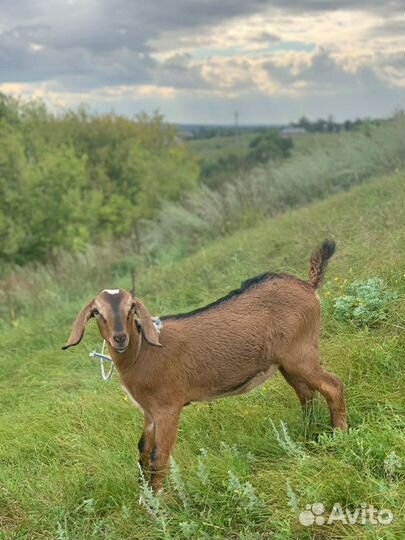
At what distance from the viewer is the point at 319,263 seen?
3.87 meters

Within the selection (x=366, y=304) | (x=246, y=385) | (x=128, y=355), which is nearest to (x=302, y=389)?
(x=246, y=385)

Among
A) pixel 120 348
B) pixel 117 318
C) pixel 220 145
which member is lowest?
pixel 220 145

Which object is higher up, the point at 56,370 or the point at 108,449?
the point at 108,449

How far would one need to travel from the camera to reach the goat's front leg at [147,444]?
3.36 meters

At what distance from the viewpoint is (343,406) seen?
140 inches

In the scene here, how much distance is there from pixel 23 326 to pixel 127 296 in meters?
6.77

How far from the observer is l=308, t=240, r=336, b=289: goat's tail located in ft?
12.7

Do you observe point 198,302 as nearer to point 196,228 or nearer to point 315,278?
point 315,278

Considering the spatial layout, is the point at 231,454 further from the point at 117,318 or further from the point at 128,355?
the point at 117,318

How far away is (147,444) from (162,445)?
22 centimetres

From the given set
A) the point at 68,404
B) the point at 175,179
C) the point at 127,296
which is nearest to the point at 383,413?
the point at 127,296

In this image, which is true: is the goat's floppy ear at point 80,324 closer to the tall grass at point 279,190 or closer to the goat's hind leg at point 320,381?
the goat's hind leg at point 320,381

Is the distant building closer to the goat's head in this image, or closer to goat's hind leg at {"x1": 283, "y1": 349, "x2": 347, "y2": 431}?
goat's hind leg at {"x1": 283, "y1": 349, "x2": 347, "y2": 431}

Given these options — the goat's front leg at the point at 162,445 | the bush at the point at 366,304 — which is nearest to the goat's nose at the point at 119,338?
the goat's front leg at the point at 162,445
